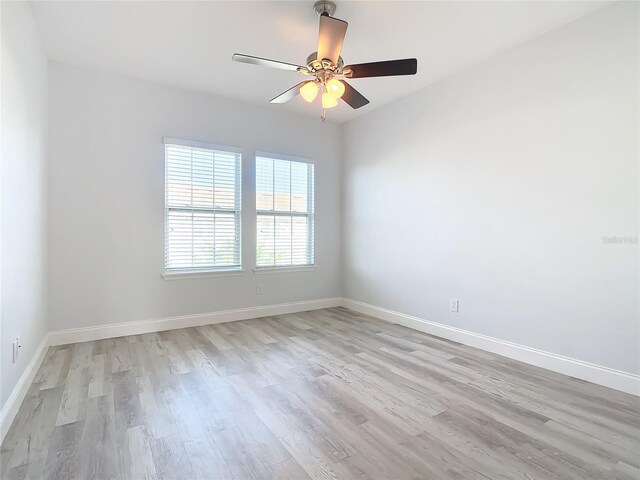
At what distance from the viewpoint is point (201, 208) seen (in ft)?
13.4

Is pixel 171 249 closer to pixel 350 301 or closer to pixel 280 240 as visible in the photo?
pixel 280 240

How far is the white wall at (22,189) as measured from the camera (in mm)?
1952

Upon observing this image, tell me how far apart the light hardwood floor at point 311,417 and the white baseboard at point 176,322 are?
1.00ft

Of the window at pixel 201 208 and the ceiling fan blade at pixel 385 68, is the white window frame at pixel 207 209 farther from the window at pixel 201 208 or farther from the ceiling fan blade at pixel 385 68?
the ceiling fan blade at pixel 385 68

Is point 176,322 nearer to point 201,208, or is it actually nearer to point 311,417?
point 201,208

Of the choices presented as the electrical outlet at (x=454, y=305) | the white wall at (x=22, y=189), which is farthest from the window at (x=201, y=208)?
the electrical outlet at (x=454, y=305)

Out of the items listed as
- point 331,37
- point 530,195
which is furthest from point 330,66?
point 530,195

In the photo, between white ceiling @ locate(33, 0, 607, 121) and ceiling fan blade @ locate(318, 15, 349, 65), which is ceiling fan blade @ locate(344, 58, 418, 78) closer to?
ceiling fan blade @ locate(318, 15, 349, 65)

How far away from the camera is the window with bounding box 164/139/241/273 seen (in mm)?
3908

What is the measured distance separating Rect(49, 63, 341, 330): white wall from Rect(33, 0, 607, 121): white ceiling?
0.36 m

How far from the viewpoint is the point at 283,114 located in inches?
183

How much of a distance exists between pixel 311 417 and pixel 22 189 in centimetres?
254

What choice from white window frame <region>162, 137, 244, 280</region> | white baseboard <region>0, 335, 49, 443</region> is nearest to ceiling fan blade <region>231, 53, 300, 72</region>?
white window frame <region>162, 137, 244, 280</region>

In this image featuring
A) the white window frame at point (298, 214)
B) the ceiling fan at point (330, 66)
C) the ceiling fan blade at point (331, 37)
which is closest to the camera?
the ceiling fan blade at point (331, 37)
